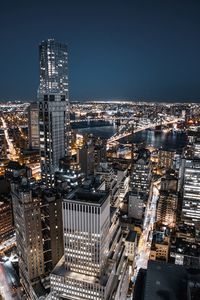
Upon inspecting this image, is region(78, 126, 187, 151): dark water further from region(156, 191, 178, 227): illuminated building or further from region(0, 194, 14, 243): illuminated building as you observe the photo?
region(0, 194, 14, 243): illuminated building

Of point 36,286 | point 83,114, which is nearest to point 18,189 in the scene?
point 36,286

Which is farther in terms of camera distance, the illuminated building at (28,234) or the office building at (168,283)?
the illuminated building at (28,234)

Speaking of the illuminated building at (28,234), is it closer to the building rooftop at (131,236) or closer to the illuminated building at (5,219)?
the illuminated building at (5,219)

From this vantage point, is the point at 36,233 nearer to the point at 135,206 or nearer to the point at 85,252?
the point at 85,252

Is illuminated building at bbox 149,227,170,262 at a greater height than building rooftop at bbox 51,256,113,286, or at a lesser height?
lesser

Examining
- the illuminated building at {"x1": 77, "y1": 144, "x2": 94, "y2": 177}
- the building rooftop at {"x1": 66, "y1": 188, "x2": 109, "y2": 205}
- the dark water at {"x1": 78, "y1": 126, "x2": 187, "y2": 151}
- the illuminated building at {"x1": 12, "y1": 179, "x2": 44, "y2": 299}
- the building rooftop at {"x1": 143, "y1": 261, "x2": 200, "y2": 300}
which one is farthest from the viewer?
the dark water at {"x1": 78, "y1": 126, "x2": 187, "y2": 151}

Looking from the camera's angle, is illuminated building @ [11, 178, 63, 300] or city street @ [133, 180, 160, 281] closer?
illuminated building @ [11, 178, 63, 300]

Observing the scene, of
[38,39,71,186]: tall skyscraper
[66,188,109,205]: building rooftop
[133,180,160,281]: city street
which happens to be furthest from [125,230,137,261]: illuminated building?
[38,39,71,186]: tall skyscraper

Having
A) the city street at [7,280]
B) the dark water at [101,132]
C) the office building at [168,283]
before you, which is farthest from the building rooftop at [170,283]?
the dark water at [101,132]
